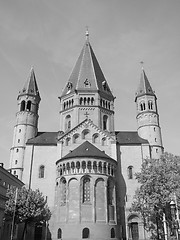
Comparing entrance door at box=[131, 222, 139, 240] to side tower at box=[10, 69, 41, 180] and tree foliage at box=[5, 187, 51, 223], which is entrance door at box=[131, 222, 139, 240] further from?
side tower at box=[10, 69, 41, 180]

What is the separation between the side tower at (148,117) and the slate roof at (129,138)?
53.4 inches

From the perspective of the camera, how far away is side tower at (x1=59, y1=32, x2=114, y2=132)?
57.6 metres

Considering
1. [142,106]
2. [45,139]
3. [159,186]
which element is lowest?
[159,186]

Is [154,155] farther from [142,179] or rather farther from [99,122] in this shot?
[142,179]

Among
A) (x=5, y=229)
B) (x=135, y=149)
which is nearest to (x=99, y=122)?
(x=135, y=149)

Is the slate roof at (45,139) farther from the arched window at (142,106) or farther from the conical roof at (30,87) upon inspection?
the arched window at (142,106)

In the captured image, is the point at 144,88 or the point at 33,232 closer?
the point at 33,232

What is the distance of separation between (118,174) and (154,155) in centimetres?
895

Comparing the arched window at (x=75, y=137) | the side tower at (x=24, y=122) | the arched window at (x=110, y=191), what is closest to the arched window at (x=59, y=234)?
the arched window at (x=110, y=191)

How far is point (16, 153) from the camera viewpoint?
175 ft

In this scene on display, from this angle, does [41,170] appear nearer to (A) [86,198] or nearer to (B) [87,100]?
(A) [86,198]

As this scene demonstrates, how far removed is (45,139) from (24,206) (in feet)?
67.8

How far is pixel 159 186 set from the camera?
34.1 meters

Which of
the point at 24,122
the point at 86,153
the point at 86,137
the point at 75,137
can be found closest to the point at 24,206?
the point at 86,153
